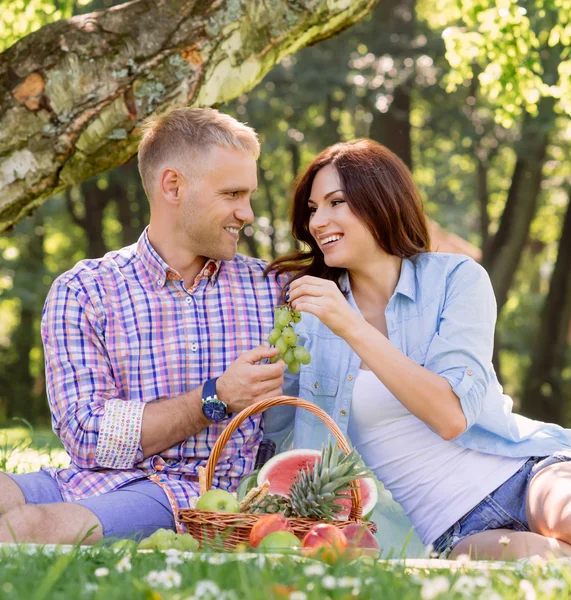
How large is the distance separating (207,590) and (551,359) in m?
13.5

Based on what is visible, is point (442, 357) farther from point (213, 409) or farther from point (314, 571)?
point (314, 571)

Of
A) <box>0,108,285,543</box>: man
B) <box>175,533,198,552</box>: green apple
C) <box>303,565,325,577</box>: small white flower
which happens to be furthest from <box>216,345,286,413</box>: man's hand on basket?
<box>303,565,325,577</box>: small white flower

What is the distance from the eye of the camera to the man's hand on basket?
3756 mm

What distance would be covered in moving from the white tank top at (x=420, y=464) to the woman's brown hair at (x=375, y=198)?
680 mm

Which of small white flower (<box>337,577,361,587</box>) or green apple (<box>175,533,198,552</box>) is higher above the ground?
Answer: small white flower (<box>337,577,361,587</box>)

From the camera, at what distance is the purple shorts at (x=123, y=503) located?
138 inches

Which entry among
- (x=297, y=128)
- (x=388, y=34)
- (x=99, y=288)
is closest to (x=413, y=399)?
(x=99, y=288)

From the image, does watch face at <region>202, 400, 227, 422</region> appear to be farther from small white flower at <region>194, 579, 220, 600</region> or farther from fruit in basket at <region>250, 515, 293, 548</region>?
small white flower at <region>194, 579, 220, 600</region>

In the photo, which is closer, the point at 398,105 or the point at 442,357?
the point at 442,357

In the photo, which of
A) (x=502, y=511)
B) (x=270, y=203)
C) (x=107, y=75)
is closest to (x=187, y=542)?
(x=502, y=511)

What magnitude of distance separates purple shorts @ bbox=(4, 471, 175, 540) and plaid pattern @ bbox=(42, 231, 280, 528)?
63 millimetres

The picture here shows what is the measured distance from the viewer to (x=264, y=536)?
9.66ft

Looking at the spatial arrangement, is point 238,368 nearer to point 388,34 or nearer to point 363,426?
point 363,426

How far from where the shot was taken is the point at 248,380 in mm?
3752
